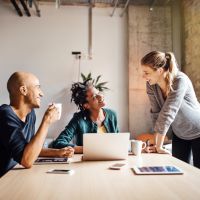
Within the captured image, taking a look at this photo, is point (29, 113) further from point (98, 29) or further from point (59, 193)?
point (98, 29)

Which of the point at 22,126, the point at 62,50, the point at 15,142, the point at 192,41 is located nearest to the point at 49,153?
the point at 22,126

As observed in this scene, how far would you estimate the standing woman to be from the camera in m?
1.93

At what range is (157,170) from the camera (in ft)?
4.42

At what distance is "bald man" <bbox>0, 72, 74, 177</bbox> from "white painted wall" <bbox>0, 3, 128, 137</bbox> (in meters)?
2.96

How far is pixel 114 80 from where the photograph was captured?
4.89 m

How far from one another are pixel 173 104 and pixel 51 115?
86 cm

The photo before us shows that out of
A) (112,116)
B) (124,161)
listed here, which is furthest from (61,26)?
(124,161)

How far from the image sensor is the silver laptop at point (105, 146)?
1.60m

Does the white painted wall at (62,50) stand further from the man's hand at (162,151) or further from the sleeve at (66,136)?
the man's hand at (162,151)

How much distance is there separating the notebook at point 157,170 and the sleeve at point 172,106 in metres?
0.53

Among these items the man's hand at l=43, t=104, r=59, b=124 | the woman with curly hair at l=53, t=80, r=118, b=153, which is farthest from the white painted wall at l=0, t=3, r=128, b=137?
the man's hand at l=43, t=104, r=59, b=124

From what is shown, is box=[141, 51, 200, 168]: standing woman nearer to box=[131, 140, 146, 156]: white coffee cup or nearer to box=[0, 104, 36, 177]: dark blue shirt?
box=[131, 140, 146, 156]: white coffee cup

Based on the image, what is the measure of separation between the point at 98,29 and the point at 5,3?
1685 mm

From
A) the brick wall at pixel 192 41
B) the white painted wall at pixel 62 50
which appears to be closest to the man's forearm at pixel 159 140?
the brick wall at pixel 192 41
